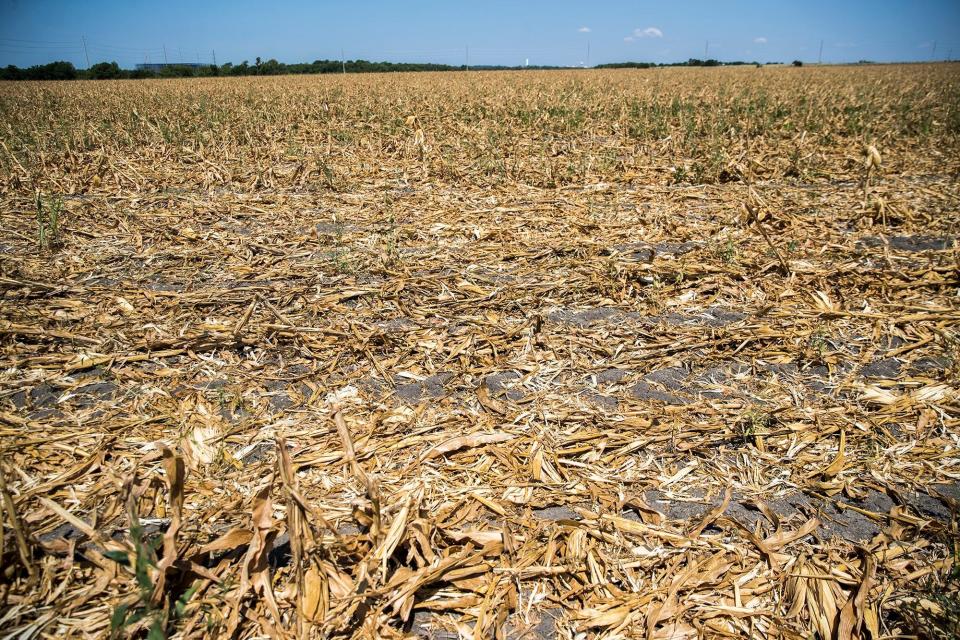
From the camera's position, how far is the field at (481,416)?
163 centimetres

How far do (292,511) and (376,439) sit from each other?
85cm

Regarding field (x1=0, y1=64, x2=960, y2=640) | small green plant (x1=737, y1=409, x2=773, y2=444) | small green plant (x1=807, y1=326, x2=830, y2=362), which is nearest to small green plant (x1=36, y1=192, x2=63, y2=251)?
field (x1=0, y1=64, x2=960, y2=640)

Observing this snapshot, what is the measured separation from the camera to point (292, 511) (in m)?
1.54

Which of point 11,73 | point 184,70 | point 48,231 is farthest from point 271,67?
point 48,231

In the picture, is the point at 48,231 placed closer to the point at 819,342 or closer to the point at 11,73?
the point at 819,342

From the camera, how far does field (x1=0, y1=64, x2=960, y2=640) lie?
163 centimetres

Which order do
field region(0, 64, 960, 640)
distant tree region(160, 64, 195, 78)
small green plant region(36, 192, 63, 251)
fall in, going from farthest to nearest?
distant tree region(160, 64, 195, 78), small green plant region(36, 192, 63, 251), field region(0, 64, 960, 640)

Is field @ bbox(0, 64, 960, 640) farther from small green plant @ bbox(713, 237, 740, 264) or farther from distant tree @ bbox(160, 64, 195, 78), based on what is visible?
distant tree @ bbox(160, 64, 195, 78)

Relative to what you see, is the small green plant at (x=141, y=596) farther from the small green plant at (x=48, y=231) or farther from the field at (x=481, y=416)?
the small green plant at (x=48, y=231)

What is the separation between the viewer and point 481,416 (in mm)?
2549

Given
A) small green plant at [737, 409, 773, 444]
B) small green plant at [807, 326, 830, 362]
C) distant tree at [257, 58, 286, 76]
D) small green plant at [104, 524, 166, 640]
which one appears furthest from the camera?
distant tree at [257, 58, 286, 76]

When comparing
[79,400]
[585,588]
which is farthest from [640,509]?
[79,400]

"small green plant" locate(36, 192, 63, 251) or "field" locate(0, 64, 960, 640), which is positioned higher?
"small green plant" locate(36, 192, 63, 251)

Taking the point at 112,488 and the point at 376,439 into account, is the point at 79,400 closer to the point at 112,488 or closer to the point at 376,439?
the point at 112,488
